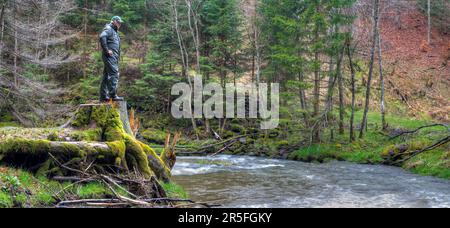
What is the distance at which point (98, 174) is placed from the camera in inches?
390

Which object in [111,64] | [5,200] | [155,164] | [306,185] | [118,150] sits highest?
[111,64]

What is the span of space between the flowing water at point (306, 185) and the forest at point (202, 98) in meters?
0.39

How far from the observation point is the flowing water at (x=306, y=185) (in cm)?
1279

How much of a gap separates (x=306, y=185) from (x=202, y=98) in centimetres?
1685

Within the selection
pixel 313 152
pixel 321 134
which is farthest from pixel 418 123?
pixel 313 152

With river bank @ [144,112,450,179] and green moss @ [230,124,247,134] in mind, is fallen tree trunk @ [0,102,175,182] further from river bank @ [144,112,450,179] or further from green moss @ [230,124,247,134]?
green moss @ [230,124,247,134]

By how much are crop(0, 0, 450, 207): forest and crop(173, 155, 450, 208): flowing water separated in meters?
0.39

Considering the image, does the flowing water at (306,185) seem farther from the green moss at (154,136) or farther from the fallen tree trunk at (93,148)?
the green moss at (154,136)

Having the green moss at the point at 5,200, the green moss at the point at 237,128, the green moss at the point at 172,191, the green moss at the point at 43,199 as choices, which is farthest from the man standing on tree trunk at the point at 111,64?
the green moss at the point at 237,128

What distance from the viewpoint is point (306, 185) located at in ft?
51.5

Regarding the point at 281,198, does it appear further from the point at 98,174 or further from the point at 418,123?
the point at 418,123

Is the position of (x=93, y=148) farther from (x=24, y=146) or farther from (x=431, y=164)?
(x=431, y=164)

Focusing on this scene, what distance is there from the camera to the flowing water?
12.8 metres

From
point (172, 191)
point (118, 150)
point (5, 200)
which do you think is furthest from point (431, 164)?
point (5, 200)
